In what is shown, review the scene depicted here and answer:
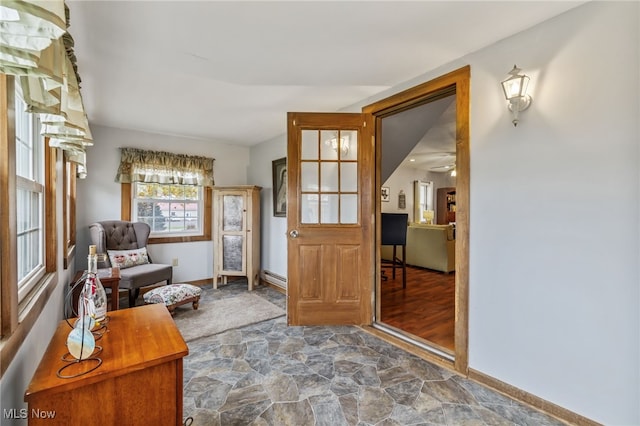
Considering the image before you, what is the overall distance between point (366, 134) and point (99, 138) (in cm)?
348

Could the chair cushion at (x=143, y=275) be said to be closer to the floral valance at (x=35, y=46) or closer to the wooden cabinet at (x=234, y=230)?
the wooden cabinet at (x=234, y=230)

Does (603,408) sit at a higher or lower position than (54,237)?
lower

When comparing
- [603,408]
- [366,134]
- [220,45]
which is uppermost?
[220,45]

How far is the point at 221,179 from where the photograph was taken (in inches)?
189

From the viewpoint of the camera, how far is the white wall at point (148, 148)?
372 cm

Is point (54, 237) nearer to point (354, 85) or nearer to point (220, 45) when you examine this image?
point (220, 45)

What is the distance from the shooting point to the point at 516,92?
1.75 m

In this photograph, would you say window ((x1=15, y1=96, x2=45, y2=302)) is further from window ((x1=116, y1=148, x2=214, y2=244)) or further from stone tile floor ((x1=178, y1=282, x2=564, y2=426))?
window ((x1=116, y1=148, x2=214, y2=244))

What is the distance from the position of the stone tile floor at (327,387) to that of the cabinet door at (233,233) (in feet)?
5.85

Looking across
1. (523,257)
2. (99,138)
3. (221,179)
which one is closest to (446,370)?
(523,257)

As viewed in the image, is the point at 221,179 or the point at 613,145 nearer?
the point at 613,145

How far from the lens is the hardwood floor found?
2725 mm

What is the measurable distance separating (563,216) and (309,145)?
2.11 m

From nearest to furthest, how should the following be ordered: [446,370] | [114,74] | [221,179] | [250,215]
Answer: [446,370] < [114,74] < [250,215] < [221,179]
